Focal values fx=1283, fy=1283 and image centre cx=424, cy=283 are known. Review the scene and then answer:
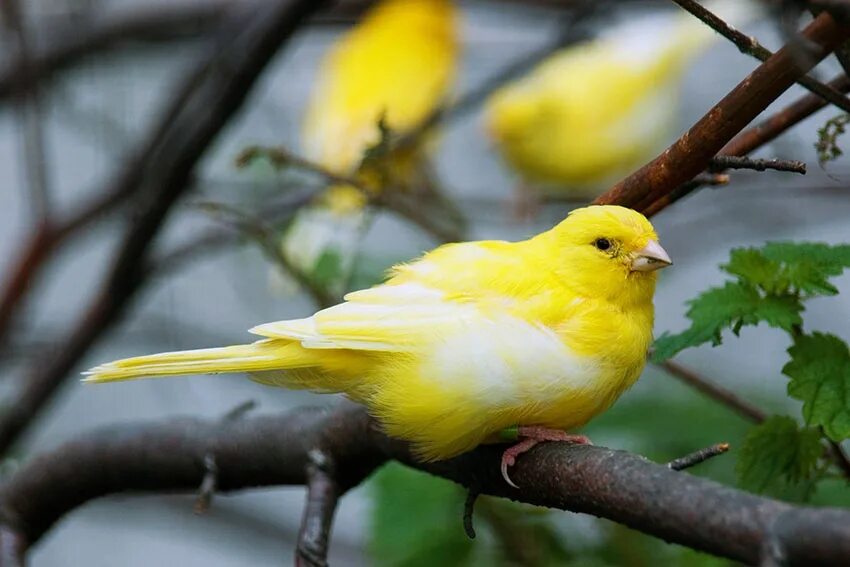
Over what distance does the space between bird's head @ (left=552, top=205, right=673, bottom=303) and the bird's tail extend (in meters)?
0.27

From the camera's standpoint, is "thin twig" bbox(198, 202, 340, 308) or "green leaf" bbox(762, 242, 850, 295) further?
"thin twig" bbox(198, 202, 340, 308)

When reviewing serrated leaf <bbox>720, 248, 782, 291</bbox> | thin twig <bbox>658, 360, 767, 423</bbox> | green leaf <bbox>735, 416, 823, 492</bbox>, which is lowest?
thin twig <bbox>658, 360, 767, 423</bbox>

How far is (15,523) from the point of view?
156 cm

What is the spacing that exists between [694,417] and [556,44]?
572 mm

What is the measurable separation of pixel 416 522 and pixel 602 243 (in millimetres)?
516

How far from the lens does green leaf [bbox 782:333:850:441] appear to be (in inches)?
39.7

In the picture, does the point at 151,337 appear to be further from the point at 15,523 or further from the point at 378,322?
the point at 378,322

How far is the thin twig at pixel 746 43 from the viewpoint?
896 millimetres

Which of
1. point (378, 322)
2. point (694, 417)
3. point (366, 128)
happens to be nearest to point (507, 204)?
point (366, 128)

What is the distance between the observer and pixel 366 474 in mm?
1353

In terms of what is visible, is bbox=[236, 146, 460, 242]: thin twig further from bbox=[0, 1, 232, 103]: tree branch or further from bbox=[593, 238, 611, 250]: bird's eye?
bbox=[0, 1, 232, 103]: tree branch

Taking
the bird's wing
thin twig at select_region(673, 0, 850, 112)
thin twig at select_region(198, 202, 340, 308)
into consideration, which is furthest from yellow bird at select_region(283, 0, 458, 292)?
thin twig at select_region(673, 0, 850, 112)

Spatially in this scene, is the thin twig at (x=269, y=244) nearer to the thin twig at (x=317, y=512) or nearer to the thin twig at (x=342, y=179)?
the thin twig at (x=342, y=179)

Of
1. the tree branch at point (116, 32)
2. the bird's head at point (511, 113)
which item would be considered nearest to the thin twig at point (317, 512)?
the bird's head at point (511, 113)
